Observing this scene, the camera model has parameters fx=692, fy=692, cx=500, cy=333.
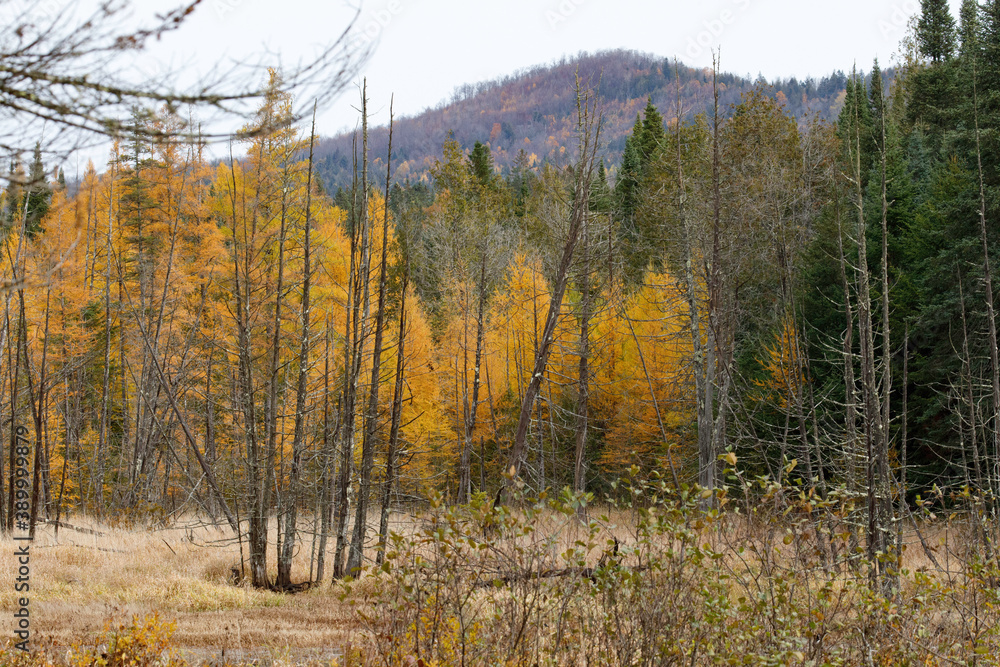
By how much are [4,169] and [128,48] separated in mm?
811

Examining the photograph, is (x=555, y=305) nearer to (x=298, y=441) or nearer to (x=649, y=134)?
(x=298, y=441)

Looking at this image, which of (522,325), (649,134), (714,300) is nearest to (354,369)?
(714,300)

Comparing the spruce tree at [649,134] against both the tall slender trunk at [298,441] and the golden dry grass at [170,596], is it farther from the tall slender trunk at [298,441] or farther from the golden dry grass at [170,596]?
the golden dry grass at [170,596]

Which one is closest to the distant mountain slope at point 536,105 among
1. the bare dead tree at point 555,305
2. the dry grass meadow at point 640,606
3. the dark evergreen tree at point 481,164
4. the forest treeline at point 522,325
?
the dark evergreen tree at point 481,164

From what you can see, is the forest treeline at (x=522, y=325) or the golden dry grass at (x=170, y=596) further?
the forest treeline at (x=522, y=325)

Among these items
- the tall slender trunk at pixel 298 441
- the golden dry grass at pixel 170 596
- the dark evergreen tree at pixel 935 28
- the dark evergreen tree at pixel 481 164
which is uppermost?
the dark evergreen tree at pixel 935 28

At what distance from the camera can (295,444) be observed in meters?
10.5

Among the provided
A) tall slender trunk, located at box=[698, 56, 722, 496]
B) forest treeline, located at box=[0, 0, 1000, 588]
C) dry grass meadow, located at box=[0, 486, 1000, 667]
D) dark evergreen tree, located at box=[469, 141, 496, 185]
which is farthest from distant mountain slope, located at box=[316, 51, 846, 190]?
dry grass meadow, located at box=[0, 486, 1000, 667]

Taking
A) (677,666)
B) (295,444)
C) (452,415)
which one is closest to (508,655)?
(677,666)

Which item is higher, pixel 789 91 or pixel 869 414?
pixel 789 91

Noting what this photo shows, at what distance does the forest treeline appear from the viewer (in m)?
10.3

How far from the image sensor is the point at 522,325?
21391 mm

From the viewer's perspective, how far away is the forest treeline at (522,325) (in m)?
10.3

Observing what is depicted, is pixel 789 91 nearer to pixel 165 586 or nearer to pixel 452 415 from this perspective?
pixel 452 415
